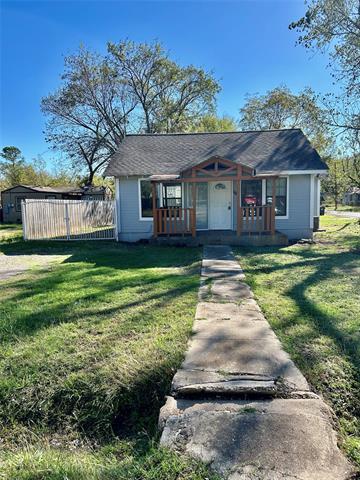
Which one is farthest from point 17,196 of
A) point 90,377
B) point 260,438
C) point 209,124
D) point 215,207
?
point 260,438

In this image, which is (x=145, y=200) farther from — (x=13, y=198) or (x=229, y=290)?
(x=13, y=198)

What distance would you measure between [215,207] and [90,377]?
1046 cm

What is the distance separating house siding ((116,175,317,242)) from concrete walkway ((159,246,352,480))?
29.9 ft

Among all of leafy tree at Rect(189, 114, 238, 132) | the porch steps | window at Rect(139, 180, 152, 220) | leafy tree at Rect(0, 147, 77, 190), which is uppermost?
leafy tree at Rect(189, 114, 238, 132)

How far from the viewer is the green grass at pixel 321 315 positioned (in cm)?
271

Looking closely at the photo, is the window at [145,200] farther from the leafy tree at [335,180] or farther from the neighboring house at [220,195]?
the leafy tree at [335,180]

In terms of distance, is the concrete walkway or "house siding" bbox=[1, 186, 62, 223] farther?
"house siding" bbox=[1, 186, 62, 223]

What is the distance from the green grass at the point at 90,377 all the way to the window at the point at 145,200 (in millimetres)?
7006

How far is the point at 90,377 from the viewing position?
2.98 meters

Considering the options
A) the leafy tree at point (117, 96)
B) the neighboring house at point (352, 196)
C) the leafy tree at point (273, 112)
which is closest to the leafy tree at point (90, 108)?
the leafy tree at point (117, 96)

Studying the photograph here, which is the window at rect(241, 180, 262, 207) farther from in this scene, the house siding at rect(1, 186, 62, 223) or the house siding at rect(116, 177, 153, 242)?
the house siding at rect(1, 186, 62, 223)

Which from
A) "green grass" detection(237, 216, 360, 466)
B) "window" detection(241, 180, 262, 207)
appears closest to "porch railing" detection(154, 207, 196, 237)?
"window" detection(241, 180, 262, 207)

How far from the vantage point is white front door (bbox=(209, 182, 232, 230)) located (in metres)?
12.7

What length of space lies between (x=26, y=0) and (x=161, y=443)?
13325mm
